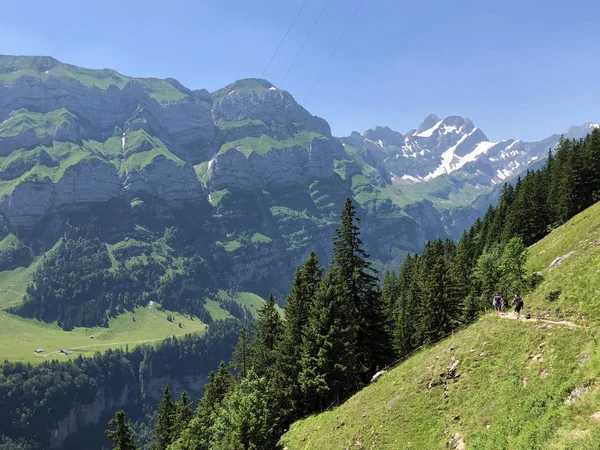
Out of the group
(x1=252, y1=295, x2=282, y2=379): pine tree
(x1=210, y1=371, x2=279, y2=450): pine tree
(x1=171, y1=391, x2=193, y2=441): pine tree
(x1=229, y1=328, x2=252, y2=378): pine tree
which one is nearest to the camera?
(x1=210, y1=371, x2=279, y2=450): pine tree

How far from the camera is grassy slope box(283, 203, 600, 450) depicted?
49.7 feet

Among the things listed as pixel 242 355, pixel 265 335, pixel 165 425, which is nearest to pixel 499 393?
pixel 265 335

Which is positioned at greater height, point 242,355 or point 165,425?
point 242,355

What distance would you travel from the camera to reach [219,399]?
5859 cm

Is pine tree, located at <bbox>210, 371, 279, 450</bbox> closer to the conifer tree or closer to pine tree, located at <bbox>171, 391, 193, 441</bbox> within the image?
the conifer tree

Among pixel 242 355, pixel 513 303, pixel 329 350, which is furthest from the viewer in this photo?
pixel 242 355

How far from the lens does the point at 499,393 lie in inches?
782

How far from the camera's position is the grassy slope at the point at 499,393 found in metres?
15.1

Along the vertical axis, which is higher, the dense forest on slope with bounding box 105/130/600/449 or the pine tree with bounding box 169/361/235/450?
the dense forest on slope with bounding box 105/130/600/449

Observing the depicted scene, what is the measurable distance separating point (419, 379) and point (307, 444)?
11.6m

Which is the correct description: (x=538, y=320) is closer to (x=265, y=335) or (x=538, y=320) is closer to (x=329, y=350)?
(x=329, y=350)

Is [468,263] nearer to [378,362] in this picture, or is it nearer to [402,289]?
[402,289]

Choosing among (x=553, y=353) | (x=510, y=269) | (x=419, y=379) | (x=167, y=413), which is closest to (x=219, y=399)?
(x=167, y=413)

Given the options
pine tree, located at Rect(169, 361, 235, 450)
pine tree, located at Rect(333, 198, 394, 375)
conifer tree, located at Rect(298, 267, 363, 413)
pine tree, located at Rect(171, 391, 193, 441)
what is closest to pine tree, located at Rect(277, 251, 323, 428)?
conifer tree, located at Rect(298, 267, 363, 413)
